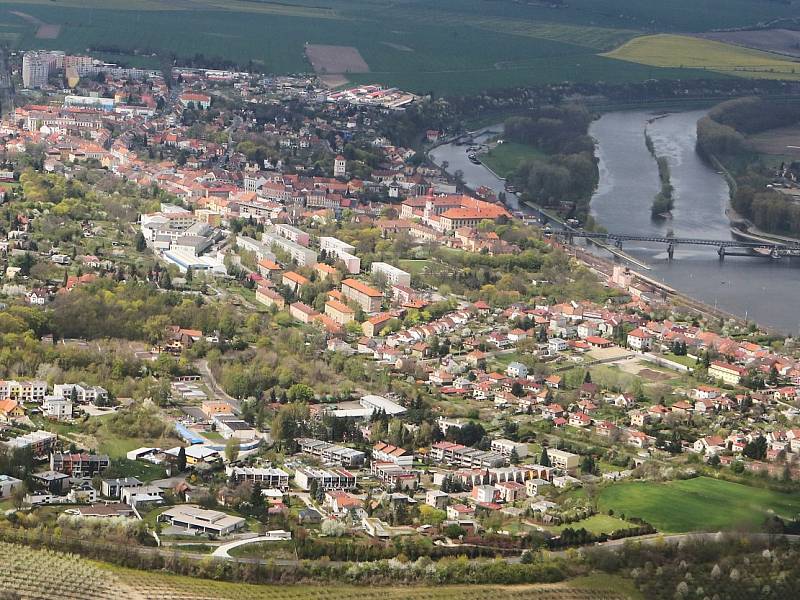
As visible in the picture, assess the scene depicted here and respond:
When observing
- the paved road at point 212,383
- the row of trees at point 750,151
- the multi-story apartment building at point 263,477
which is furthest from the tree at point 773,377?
the row of trees at point 750,151

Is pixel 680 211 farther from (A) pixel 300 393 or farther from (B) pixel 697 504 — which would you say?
(B) pixel 697 504

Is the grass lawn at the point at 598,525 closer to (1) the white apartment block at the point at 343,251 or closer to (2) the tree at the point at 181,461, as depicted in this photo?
(2) the tree at the point at 181,461

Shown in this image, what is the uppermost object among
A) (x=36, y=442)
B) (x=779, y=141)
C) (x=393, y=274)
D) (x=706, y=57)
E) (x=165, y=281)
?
(x=36, y=442)

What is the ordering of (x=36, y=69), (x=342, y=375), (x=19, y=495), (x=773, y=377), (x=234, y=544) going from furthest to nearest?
(x=36, y=69), (x=773, y=377), (x=342, y=375), (x=19, y=495), (x=234, y=544)

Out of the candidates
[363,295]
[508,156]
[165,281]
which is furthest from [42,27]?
[363,295]

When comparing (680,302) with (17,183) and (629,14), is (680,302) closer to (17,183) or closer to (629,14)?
(17,183)
